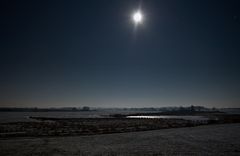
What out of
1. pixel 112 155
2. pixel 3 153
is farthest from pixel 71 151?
pixel 3 153

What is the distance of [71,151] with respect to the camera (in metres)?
17.1

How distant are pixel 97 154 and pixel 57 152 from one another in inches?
124

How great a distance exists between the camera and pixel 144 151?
1722cm

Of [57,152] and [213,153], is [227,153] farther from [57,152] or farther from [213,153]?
[57,152]

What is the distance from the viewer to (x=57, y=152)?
1647 cm

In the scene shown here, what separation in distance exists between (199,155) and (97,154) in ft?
24.8

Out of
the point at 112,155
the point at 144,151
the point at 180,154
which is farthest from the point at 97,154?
the point at 180,154

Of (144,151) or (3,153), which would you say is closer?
(3,153)

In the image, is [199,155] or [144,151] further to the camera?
[144,151]

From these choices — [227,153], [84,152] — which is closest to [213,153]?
[227,153]

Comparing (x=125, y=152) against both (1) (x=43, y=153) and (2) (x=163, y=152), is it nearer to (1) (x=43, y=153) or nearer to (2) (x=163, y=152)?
(2) (x=163, y=152)

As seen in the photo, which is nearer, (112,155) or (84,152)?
(112,155)

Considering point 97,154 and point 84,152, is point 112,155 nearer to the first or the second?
point 97,154

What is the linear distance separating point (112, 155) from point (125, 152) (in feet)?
4.76
